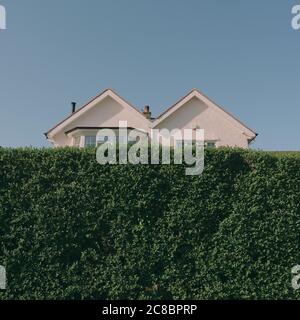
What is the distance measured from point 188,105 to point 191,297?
17560mm

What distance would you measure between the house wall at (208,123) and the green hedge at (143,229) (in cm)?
1537

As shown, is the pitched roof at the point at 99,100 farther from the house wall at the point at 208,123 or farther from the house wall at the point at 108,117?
the house wall at the point at 208,123

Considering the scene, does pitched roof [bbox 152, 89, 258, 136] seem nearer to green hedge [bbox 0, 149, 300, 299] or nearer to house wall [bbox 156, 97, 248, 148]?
house wall [bbox 156, 97, 248, 148]

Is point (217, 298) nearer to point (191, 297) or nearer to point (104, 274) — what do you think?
point (191, 297)

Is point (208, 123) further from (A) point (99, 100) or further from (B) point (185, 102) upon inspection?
(A) point (99, 100)

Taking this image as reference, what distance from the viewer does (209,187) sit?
6.76 meters

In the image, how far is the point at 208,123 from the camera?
22.2 meters

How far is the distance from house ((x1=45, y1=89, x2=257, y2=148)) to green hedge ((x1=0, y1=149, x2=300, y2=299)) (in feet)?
49.2

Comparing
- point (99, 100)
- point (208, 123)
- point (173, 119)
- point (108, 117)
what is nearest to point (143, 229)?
point (108, 117)

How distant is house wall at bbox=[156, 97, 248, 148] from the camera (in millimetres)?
21953

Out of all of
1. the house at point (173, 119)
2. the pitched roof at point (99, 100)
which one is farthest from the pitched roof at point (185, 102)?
the pitched roof at point (99, 100)

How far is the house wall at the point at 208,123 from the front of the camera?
21953 millimetres
